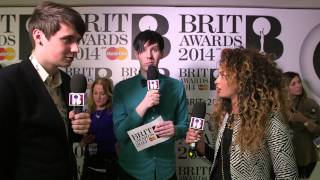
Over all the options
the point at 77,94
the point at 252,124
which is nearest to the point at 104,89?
the point at 77,94

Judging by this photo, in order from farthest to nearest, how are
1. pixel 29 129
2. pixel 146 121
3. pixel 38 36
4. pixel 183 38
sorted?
pixel 183 38 → pixel 146 121 → pixel 38 36 → pixel 29 129

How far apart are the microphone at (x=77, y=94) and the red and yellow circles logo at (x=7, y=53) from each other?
1.72m

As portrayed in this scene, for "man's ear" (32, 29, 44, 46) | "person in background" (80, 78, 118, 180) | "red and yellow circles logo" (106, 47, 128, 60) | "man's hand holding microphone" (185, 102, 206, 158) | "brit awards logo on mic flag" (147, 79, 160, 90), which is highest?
"red and yellow circles logo" (106, 47, 128, 60)

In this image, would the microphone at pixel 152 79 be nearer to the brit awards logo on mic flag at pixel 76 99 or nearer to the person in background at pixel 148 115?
the person in background at pixel 148 115

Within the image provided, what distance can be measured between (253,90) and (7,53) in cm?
228

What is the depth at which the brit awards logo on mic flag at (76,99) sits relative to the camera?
1.51 meters

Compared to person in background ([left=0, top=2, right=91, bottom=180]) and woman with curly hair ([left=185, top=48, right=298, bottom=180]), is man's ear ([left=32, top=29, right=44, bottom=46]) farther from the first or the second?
woman with curly hair ([left=185, top=48, right=298, bottom=180])

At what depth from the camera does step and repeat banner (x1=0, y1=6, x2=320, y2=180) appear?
3105 mm

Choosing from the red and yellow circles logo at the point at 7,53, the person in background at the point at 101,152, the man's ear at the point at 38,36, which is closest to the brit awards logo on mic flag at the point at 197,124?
the man's ear at the point at 38,36

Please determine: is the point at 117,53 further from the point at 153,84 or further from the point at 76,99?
the point at 76,99

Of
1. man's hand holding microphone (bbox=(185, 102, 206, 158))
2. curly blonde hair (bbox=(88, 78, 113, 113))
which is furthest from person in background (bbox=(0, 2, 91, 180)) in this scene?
curly blonde hair (bbox=(88, 78, 113, 113))

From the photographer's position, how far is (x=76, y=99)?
1.52 meters

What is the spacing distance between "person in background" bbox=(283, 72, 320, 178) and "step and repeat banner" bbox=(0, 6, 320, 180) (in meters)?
0.32

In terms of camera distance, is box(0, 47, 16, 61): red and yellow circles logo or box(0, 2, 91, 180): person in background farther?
box(0, 47, 16, 61): red and yellow circles logo
